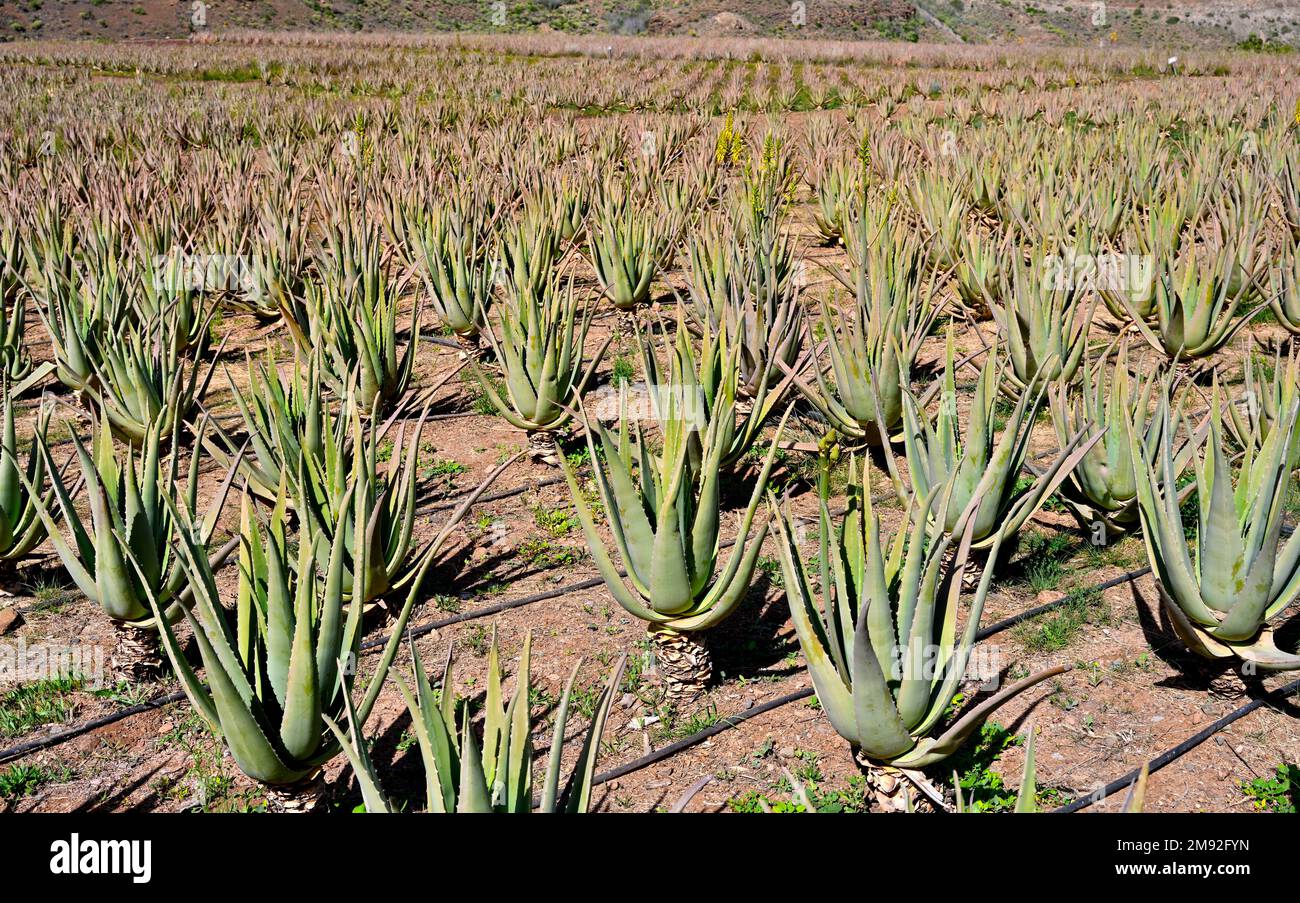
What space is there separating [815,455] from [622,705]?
67.0 inches

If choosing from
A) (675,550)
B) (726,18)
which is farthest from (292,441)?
(726,18)

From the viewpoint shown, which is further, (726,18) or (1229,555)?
(726,18)

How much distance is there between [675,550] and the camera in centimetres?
240

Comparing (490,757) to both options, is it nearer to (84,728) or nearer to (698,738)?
(698,738)

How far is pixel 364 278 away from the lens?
478cm

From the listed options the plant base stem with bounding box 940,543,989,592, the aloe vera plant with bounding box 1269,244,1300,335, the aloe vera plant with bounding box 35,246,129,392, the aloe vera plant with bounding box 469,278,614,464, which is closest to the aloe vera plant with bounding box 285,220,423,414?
the aloe vera plant with bounding box 469,278,614,464

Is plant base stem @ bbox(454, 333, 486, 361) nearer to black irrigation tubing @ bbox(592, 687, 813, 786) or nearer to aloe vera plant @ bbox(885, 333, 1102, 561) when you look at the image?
aloe vera plant @ bbox(885, 333, 1102, 561)

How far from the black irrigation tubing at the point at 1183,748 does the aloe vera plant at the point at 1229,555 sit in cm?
13

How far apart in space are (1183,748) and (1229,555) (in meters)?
0.50

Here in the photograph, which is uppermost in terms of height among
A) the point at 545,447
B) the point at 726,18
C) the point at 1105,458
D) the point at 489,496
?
the point at 726,18

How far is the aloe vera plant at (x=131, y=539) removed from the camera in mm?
2326

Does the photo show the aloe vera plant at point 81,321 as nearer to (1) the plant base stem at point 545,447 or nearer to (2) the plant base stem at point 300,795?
(1) the plant base stem at point 545,447

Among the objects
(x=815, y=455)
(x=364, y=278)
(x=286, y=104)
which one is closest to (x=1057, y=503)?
(x=815, y=455)
